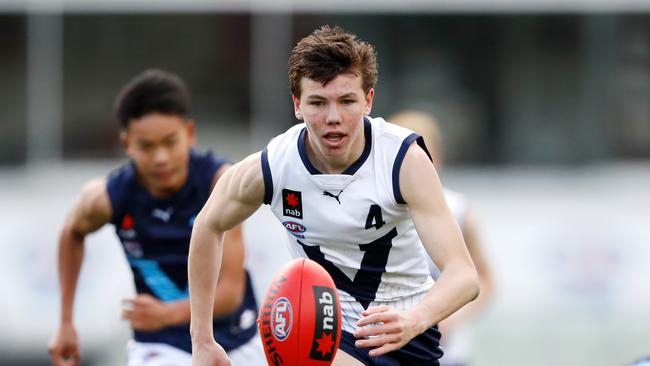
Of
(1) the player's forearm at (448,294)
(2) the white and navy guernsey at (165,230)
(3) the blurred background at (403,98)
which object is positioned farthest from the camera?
(3) the blurred background at (403,98)

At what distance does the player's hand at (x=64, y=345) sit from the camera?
6734mm

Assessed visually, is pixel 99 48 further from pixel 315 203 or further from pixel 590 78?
pixel 315 203

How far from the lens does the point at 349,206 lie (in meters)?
5.17

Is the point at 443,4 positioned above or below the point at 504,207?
above

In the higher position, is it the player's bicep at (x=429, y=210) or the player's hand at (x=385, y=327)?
the player's bicep at (x=429, y=210)

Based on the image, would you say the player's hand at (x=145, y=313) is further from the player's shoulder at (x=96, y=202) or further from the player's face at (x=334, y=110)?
the player's face at (x=334, y=110)

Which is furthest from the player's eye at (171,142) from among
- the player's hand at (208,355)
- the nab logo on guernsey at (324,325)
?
the nab logo on guernsey at (324,325)

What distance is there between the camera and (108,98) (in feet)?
47.6

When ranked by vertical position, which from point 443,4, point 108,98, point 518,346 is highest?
point 443,4

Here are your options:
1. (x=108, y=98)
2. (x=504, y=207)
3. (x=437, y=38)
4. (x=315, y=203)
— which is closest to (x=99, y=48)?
(x=108, y=98)

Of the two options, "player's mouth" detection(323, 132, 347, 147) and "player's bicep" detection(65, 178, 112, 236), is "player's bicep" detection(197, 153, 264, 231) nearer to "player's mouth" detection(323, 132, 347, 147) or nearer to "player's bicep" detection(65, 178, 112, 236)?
"player's mouth" detection(323, 132, 347, 147)

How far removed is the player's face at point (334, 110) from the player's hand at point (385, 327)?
732 millimetres

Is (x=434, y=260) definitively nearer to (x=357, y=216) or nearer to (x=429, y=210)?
(x=429, y=210)

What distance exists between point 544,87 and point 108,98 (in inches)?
178
